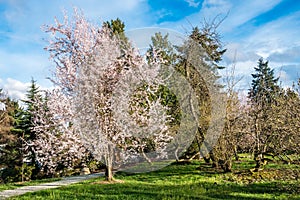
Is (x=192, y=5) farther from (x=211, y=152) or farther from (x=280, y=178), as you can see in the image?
(x=280, y=178)

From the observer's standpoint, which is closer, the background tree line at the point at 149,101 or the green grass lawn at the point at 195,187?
the green grass lawn at the point at 195,187

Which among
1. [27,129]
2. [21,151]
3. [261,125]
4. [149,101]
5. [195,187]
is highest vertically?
[27,129]

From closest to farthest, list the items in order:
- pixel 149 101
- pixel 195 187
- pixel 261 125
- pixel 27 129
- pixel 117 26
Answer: pixel 195 187 < pixel 261 125 < pixel 149 101 < pixel 117 26 < pixel 27 129

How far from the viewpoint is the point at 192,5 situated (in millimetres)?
10250

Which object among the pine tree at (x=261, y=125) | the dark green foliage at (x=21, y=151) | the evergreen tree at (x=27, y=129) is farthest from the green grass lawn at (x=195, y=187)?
the evergreen tree at (x=27, y=129)

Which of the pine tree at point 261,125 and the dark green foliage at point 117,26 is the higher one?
the dark green foliage at point 117,26

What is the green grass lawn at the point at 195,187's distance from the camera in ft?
19.5

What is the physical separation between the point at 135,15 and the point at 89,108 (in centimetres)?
327

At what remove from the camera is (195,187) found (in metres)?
7.04

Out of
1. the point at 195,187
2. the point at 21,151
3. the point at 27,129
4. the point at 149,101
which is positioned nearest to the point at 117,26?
the point at 149,101

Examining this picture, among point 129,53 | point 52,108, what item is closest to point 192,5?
point 129,53

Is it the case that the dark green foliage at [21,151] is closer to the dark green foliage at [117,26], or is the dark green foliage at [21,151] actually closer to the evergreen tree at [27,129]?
the evergreen tree at [27,129]

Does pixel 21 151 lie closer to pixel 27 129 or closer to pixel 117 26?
pixel 27 129

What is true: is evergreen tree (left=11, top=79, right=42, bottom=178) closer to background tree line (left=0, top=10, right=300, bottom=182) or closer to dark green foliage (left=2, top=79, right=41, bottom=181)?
dark green foliage (left=2, top=79, right=41, bottom=181)
